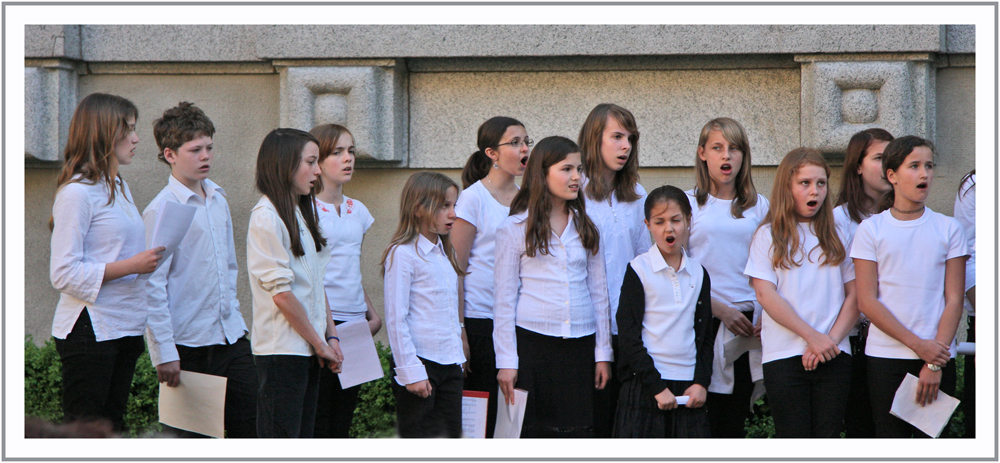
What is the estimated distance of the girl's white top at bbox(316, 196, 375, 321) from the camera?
4.18 m

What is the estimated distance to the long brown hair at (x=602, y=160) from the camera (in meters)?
4.13

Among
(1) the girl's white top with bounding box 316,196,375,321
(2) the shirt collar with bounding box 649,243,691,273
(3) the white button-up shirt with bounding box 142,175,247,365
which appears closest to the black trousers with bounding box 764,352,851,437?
(2) the shirt collar with bounding box 649,243,691,273

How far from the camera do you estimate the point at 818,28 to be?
560 cm

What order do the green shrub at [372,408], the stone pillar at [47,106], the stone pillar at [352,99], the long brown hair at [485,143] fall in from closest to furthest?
the long brown hair at [485,143], the green shrub at [372,408], the stone pillar at [352,99], the stone pillar at [47,106]

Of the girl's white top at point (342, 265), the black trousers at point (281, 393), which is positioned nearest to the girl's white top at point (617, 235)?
the girl's white top at point (342, 265)

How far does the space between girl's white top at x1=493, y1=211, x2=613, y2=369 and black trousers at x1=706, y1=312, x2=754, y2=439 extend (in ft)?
1.91

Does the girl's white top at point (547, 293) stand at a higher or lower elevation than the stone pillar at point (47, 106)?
lower

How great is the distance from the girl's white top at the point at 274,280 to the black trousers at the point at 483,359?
81 centimetres

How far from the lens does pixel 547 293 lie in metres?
3.79

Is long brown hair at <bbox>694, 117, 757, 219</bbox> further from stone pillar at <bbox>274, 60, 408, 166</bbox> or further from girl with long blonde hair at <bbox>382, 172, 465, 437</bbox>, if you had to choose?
stone pillar at <bbox>274, 60, 408, 166</bbox>

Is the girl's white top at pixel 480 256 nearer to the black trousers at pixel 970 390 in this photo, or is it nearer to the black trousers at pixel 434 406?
the black trousers at pixel 434 406

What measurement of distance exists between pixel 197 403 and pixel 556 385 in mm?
1427

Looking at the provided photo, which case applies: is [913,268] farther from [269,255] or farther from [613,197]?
[269,255]

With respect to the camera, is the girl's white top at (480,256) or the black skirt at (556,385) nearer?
the black skirt at (556,385)
